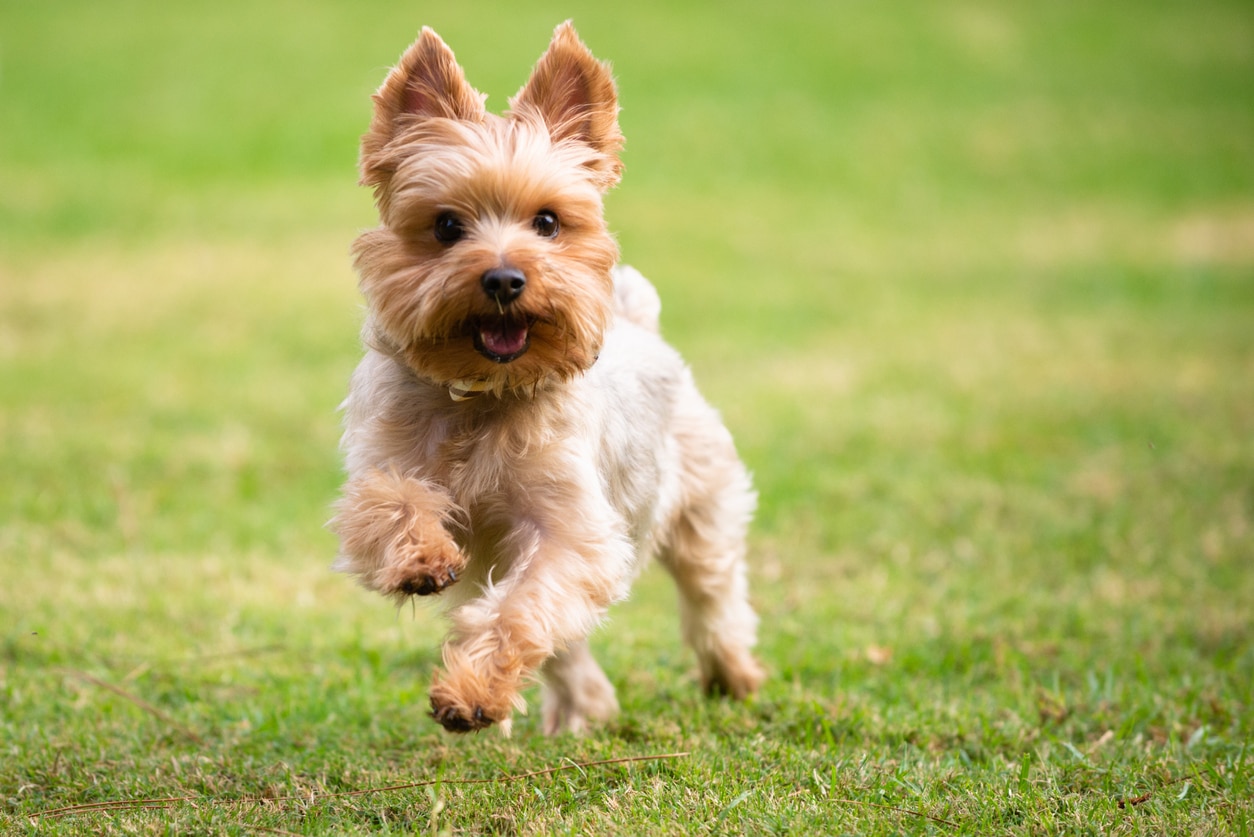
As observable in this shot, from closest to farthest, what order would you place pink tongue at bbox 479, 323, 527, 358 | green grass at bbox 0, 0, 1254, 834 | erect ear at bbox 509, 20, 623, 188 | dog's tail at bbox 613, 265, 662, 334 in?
1. pink tongue at bbox 479, 323, 527, 358
2. erect ear at bbox 509, 20, 623, 188
3. green grass at bbox 0, 0, 1254, 834
4. dog's tail at bbox 613, 265, 662, 334

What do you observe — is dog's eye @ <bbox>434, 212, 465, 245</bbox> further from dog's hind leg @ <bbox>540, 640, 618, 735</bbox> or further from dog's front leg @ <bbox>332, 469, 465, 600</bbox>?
dog's hind leg @ <bbox>540, 640, 618, 735</bbox>

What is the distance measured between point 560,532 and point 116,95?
2082 centimetres

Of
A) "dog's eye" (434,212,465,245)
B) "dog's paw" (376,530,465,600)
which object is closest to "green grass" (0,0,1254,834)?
"dog's paw" (376,530,465,600)

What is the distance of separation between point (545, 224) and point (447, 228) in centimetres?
31

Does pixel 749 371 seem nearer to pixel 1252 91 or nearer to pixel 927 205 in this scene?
pixel 927 205

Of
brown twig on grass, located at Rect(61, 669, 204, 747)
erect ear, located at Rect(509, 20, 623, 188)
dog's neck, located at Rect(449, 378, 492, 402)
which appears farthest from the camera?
brown twig on grass, located at Rect(61, 669, 204, 747)

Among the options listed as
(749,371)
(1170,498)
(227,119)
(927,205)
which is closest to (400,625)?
(1170,498)

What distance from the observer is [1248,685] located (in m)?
6.05

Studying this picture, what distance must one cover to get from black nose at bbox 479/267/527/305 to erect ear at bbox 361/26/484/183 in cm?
62

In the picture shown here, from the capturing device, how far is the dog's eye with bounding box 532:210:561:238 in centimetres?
439

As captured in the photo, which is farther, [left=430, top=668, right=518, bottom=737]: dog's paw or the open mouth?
the open mouth

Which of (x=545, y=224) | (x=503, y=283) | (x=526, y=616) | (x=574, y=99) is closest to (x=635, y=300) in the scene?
(x=574, y=99)

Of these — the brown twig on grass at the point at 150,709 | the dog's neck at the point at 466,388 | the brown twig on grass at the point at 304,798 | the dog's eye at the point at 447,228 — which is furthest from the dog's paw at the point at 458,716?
the brown twig on grass at the point at 150,709

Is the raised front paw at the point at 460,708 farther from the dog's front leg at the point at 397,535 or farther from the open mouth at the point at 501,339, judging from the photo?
the open mouth at the point at 501,339
